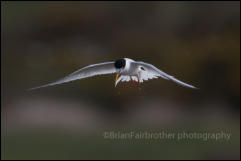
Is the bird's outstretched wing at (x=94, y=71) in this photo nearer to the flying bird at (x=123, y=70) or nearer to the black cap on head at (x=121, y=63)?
the flying bird at (x=123, y=70)

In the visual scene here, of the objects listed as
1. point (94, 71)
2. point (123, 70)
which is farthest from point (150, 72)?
point (94, 71)

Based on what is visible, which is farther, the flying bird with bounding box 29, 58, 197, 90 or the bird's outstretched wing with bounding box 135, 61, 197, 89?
the flying bird with bounding box 29, 58, 197, 90

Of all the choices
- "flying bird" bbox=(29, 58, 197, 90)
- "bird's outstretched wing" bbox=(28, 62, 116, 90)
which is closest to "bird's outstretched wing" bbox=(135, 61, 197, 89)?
"flying bird" bbox=(29, 58, 197, 90)

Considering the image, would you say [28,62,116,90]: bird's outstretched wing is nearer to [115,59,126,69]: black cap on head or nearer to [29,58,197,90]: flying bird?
[29,58,197,90]: flying bird

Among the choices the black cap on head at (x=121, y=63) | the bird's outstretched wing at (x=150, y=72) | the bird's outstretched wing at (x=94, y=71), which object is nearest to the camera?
the bird's outstretched wing at (x=150, y=72)

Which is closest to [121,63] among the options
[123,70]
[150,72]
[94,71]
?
[123,70]

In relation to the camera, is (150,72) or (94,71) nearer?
(150,72)

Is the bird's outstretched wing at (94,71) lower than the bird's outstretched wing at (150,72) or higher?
higher

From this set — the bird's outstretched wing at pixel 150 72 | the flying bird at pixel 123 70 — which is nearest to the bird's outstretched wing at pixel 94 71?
the flying bird at pixel 123 70

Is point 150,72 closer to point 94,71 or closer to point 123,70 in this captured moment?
point 123,70

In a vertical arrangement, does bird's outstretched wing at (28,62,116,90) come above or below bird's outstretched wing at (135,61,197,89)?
above

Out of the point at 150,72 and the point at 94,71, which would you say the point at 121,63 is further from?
the point at 94,71

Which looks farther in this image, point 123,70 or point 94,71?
point 94,71

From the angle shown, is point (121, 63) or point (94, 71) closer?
point (121, 63)
